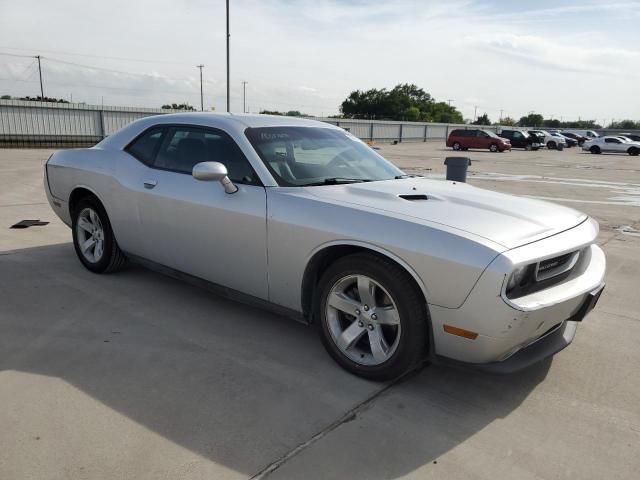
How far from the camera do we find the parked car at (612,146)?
34.6m

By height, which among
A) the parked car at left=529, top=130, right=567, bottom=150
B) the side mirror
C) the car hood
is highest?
the side mirror

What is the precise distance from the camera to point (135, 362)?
3270 millimetres

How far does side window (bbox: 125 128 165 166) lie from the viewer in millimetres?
4410

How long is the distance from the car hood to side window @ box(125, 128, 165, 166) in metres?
1.69

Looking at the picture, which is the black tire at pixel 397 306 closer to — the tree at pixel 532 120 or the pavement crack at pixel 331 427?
the pavement crack at pixel 331 427

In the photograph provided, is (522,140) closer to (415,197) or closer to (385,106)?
(415,197)

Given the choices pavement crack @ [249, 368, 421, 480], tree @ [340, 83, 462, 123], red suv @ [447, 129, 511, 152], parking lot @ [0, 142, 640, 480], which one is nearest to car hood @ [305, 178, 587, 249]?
parking lot @ [0, 142, 640, 480]

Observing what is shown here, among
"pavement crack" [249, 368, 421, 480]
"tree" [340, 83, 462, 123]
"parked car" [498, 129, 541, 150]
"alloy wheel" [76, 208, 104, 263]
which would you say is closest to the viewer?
"pavement crack" [249, 368, 421, 480]

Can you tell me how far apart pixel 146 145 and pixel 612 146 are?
3809 centimetres

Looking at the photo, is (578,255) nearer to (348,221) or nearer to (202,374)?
(348,221)

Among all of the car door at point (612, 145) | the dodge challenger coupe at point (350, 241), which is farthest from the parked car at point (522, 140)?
the dodge challenger coupe at point (350, 241)

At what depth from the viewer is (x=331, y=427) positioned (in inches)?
104

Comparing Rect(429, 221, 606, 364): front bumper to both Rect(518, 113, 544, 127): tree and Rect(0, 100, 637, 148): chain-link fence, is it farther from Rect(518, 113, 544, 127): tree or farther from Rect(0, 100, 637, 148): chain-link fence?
Rect(518, 113, 544, 127): tree

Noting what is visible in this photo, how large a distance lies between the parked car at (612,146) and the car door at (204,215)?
123ft
